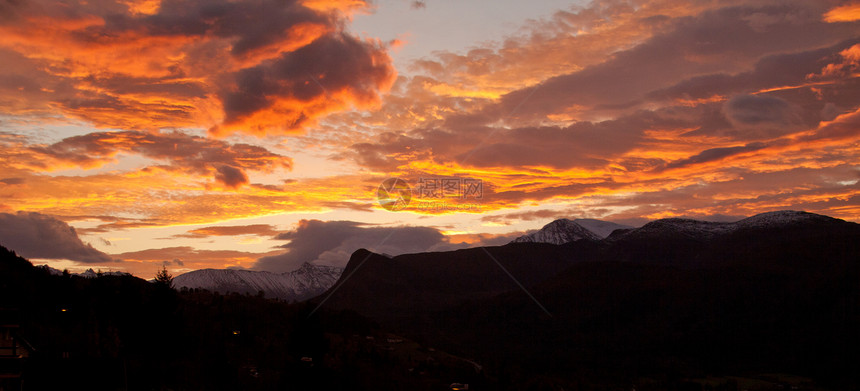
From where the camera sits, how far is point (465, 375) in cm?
14288

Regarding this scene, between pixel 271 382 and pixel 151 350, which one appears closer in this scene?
pixel 151 350

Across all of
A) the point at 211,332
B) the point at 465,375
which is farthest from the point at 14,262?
the point at 465,375

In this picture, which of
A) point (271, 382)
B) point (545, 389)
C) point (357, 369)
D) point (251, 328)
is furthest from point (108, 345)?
point (545, 389)

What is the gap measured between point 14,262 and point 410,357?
3724 inches

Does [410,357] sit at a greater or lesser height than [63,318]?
lesser

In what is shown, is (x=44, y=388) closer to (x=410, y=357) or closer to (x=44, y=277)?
(x=44, y=277)

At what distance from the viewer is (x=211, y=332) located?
127938 mm

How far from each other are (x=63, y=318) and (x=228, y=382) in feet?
110

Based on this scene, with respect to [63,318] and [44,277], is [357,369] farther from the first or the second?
[44,277]

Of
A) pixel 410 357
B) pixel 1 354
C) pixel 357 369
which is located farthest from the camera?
pixel 410 357

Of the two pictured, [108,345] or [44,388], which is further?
[108,345]

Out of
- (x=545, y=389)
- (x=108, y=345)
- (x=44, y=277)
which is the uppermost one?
(x=44, y=277)

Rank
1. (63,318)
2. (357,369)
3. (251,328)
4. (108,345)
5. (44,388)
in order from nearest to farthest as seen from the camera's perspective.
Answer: (44,388), (108,345), (63,318), (357,369), (251,328)

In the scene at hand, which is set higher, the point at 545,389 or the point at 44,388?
the point at 44,388
